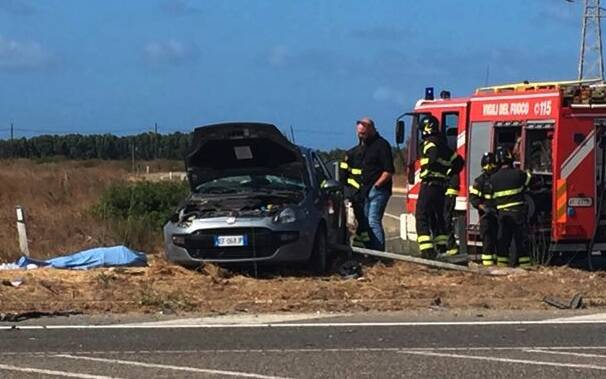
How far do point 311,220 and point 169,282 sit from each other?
1908 mm

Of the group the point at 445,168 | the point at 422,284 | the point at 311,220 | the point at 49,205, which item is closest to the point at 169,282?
the point at 311,220

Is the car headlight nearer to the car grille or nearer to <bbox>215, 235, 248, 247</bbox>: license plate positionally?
the car grille

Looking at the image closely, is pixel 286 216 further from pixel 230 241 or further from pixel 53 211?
pixel 53 211

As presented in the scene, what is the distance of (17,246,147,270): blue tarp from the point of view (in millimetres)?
13109

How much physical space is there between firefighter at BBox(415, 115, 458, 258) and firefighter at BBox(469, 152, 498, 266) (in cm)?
44

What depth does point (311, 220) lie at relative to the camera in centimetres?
1255

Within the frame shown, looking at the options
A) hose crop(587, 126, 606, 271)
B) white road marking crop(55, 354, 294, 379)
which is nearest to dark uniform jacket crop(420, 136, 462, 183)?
hose crop(587, 126, 606, 271)

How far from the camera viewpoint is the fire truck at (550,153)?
13.5 metres

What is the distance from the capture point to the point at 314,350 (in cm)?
838

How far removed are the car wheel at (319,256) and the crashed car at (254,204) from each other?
0.5 inches

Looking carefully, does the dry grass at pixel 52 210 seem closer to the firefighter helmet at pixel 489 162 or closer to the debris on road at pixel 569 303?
the firefighter helmet at pixel 489 162

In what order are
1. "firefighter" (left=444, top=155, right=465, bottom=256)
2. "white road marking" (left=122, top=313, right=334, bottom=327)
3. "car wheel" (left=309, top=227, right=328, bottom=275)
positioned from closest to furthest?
"white road marking" (left=122, top=313, right=334, bottom=327) < "car wheel" (left=309, top=227, right=328, bottom=275) < "firefighter" (left=444, top=155, right=465, bottom=256)

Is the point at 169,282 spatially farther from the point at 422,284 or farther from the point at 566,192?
the point at 566,192

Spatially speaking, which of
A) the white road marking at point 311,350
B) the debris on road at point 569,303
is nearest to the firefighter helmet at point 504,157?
the debris on road at point 569,303
